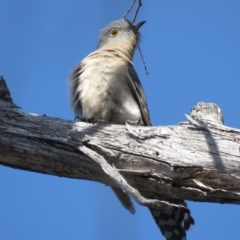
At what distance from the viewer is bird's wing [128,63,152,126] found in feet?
19.4

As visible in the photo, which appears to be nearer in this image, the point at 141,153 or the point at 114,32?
the point at 141,153

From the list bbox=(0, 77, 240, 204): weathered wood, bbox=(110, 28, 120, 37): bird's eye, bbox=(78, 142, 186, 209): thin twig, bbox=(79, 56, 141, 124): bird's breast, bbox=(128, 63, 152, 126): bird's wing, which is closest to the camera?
bbox=(78, 142, 186, 209): thin twig

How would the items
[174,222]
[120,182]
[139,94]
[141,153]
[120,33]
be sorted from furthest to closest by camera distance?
[120,33] → [139,94] → [174,222] → [141,153] → [120,182]

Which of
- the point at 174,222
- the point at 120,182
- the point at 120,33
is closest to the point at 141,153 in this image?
the point at 120,182

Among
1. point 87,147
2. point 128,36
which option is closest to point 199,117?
point 87,147

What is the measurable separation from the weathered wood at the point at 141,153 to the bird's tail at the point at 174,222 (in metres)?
1.03

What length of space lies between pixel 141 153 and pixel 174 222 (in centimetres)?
127

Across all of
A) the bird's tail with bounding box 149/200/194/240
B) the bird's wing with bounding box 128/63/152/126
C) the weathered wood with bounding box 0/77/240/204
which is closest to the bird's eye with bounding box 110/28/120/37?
the bird's wing with bounding box 128/63/152/126

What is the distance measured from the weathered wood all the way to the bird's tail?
1.03m

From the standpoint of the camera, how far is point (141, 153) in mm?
3896

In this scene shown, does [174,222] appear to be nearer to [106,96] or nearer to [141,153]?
[141,153]

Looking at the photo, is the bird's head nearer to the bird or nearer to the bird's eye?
the bird's eye

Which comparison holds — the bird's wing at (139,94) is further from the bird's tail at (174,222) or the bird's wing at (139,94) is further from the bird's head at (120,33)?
the bird's head at (120,33)

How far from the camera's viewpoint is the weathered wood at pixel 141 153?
12.4 ft
